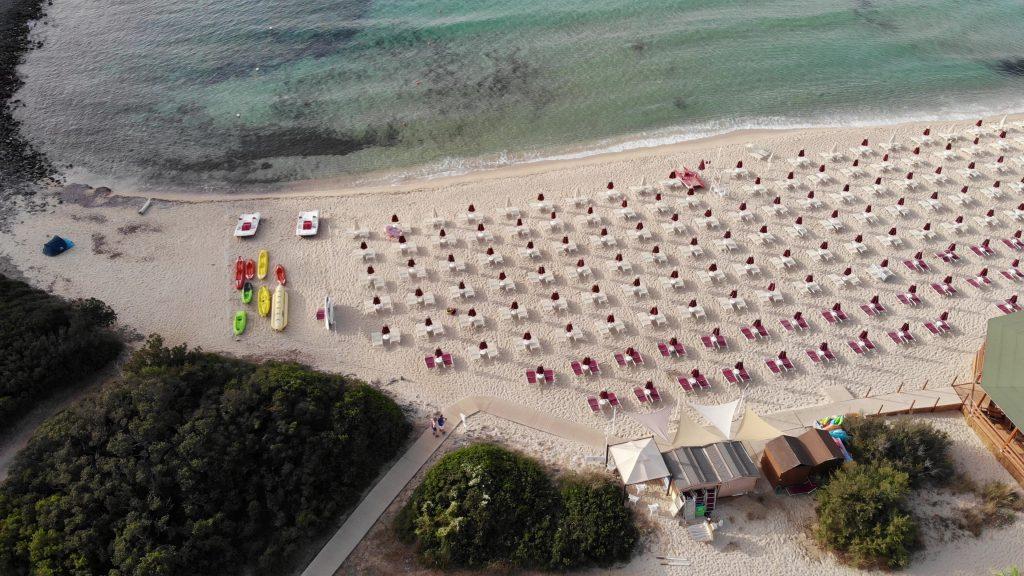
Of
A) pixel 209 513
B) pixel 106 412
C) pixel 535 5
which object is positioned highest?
pixel 535 5

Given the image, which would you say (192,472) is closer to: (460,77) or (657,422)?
(657,422)

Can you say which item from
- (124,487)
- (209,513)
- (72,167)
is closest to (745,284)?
(209,513)

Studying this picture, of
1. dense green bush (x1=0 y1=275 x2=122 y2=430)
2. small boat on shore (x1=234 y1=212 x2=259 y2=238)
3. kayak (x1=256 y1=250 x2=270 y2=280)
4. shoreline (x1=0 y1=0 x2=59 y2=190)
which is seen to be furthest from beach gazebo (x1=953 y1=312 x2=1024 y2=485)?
shoreline (x1=0 y1=0 x2=59 y2=190)

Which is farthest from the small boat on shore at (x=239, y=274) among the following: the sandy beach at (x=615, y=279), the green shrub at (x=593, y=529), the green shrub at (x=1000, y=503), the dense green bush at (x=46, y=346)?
the green shrub at (x=1000, y=503)

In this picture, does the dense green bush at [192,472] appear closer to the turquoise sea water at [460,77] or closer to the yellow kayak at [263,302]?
the yellow kayak at [263,302]

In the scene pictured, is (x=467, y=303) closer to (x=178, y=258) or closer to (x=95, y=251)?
(x=178, y=258)

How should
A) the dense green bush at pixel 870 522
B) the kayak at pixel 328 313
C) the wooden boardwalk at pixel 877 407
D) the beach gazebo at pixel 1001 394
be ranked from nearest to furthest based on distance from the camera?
the dense green bush at pixel 870 522
the beach gazebo at pixel 1001 394
the wooden boardwalk at pixel 877 407
the kayak at pixel 328 313

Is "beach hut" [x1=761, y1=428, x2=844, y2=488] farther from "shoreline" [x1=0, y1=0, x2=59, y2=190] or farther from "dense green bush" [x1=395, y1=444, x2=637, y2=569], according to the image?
"shoreline" [x1=0, y1=0, x2=59, y2=190]

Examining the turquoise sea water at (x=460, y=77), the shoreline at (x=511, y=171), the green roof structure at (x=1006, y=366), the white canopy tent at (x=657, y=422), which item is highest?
the turquoise sea water at (x=460, y=77)
